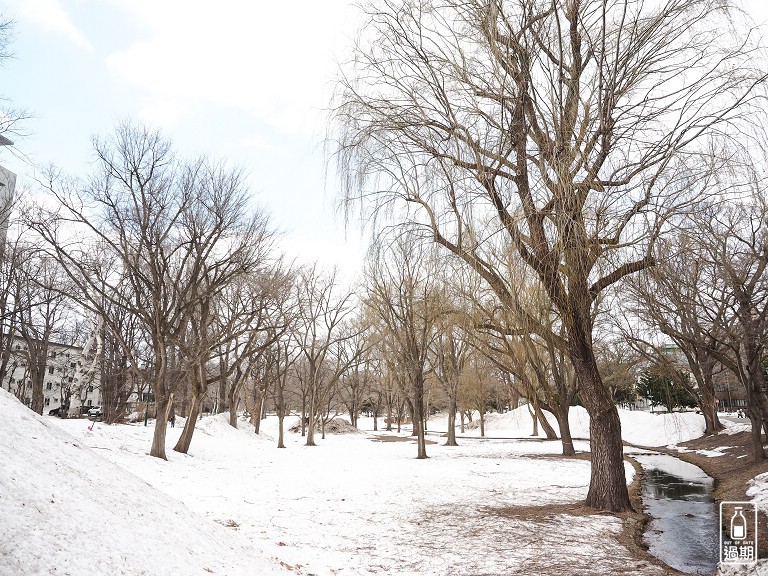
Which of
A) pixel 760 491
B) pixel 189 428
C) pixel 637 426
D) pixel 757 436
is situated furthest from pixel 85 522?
pixel 637 426

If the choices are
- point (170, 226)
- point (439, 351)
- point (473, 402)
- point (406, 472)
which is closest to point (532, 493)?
point (406, 472)

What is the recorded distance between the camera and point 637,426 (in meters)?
32.8

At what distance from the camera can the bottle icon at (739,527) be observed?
7.33 metres

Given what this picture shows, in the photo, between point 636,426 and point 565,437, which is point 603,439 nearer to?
point 565,437

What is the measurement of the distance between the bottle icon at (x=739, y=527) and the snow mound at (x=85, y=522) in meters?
6.66

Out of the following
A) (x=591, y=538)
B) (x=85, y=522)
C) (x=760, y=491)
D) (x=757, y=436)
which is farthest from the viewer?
(x=757, y=436)

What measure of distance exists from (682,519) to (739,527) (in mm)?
1171

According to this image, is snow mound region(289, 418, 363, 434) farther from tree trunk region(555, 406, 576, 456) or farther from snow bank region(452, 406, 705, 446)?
tree trunk region(555, 406, 576, 456)

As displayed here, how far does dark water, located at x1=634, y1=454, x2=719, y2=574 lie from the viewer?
21.3 ft

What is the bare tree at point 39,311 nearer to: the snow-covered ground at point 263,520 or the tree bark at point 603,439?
the snow-covered ground at point 263,520

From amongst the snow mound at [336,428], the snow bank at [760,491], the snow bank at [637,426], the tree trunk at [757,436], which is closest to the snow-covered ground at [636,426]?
the snow bank at [637,426]

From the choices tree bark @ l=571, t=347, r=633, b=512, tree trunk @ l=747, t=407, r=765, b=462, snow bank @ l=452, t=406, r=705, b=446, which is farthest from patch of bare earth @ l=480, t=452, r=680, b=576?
snow bank @ l=452, t=406, r=705, b=446

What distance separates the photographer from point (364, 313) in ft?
98.2

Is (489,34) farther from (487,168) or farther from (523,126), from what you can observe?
(487,168)
